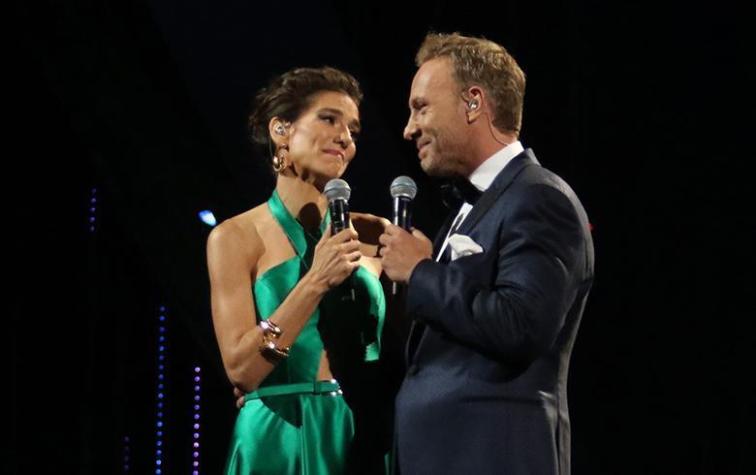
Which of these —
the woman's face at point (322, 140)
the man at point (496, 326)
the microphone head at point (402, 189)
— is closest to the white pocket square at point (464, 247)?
the man at point (496, 326)

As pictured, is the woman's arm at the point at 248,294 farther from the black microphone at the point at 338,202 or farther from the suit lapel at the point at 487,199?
the suit lapel at the point at 487,199

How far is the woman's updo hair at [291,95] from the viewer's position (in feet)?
8.59

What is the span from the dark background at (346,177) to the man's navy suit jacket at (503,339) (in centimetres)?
152

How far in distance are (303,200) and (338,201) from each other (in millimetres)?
364

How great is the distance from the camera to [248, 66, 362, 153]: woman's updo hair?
8.59 feet

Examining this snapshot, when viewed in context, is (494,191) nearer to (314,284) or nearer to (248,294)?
(314,284)

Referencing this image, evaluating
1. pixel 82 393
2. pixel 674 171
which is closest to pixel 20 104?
pixel 82 393

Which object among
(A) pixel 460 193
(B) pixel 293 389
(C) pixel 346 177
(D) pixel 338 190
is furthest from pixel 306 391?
(C) pixel 346 177

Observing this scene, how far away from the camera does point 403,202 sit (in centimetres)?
215

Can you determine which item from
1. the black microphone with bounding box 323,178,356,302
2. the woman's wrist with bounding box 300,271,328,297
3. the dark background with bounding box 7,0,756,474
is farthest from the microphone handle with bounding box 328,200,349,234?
the dark background with bounding box 7,0,756,474

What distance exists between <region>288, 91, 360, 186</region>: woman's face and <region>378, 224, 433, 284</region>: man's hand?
0.66 m

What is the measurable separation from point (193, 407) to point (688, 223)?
1670 millimetres

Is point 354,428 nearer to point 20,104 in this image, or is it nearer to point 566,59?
point 566,59

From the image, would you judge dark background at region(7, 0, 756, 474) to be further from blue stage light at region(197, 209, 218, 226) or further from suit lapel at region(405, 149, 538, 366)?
suit lapel at region(405, 149, 538, 366)
